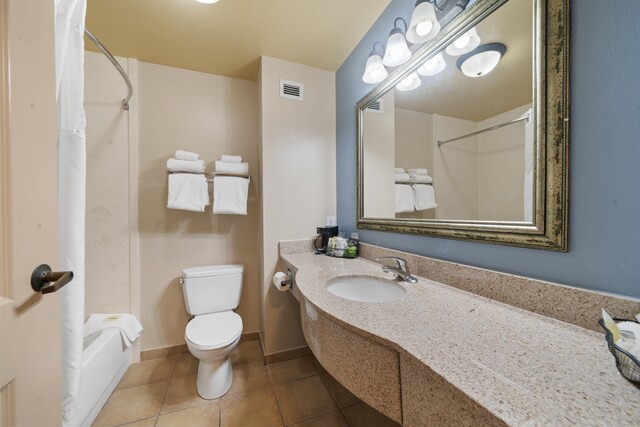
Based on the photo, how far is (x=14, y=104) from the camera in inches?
20.9

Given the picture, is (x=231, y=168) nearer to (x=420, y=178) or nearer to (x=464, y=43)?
(x=420, y=178)

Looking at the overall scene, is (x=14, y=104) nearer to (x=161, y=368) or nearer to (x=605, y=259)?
(x=605, y=259)

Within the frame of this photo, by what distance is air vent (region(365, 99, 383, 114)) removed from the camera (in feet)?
4.80

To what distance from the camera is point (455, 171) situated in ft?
3.35

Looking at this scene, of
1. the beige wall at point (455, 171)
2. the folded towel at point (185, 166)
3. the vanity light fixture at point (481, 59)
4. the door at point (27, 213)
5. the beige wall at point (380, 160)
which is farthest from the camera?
the folded towel at point (185, 166)

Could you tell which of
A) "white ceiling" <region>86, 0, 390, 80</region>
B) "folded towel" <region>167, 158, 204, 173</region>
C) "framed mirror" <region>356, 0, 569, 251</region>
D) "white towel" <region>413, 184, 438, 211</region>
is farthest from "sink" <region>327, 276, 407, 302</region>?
"white ceiling" <region>86, 0, 390, 80</region>

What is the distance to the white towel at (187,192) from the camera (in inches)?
66.5

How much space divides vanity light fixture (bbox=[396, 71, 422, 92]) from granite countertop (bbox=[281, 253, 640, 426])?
105 cm

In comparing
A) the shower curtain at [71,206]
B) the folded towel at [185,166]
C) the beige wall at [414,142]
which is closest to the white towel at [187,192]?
the folded towel at [185,166]

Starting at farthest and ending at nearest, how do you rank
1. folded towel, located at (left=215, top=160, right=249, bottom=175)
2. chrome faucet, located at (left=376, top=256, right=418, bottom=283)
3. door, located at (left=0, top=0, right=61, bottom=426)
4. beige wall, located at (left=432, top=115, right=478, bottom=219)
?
folded towel, located at (left=215, top=160, right=249, bottom=175) → chrome faucet, located at (left=376, top=256, right=418, bottom=283) → beige wall, located at (left=432, top=115, right=478, bottom=219) → door, located at (left=0, top=0, right=61, bottom=426)

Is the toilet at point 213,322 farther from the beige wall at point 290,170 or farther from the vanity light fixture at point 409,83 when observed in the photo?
the vanity light fixture at point 409,83

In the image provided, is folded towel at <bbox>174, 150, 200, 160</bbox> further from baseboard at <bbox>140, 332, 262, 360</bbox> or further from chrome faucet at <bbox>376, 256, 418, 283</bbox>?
chrome faucet at <bbox>376, 256, 418, 283</bbox>

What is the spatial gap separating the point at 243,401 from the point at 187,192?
4.81 ft

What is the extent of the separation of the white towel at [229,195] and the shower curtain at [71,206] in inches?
34.3
